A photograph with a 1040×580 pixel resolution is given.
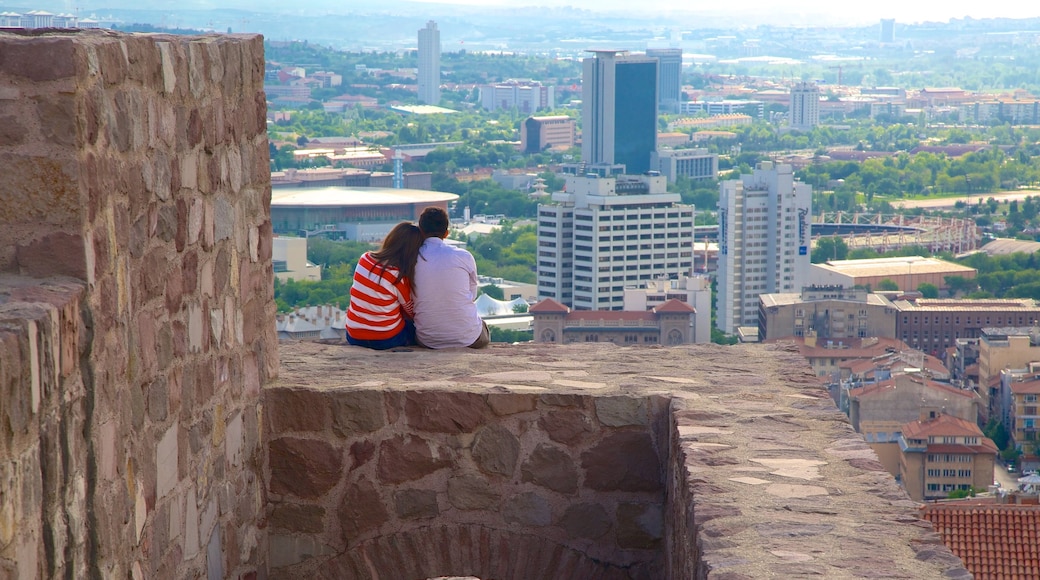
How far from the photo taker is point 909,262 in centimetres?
3756

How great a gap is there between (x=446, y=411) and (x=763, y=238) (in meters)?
36.4

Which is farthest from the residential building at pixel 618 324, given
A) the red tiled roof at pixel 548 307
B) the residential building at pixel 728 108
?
the residential building at pixel 728 108

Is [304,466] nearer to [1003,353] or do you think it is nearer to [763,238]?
[1003,353]

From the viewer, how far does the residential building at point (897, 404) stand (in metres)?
19.7

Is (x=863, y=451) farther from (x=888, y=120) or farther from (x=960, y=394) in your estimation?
(x=888, y=120)

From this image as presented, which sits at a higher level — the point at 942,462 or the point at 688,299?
the point at 688,299

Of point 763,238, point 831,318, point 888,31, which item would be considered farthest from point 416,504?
point 888,31

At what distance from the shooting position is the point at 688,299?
Answer: 30.2m

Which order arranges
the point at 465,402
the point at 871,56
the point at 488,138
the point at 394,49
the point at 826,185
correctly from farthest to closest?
the point at 871,56
the point at 394,49
the point at 488,138
the point at 826,185
the point at 465,402

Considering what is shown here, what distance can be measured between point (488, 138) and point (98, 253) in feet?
200

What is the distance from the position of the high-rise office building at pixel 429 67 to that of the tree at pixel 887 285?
45010mm

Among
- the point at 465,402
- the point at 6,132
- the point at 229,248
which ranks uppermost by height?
the point at 6,132

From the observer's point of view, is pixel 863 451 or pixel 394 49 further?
pixel 394 49

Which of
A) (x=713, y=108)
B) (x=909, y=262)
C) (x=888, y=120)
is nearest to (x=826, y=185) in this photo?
(x=909, y=262)
